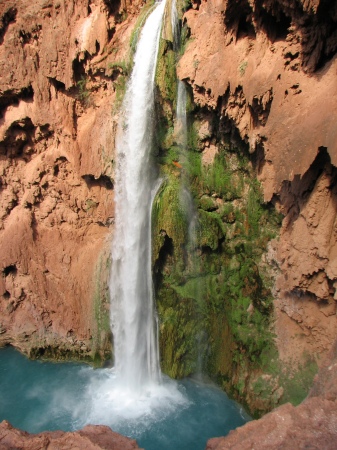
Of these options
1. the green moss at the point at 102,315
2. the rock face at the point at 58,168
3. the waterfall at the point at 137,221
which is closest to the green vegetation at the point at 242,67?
the waterfall at the point at 137,221

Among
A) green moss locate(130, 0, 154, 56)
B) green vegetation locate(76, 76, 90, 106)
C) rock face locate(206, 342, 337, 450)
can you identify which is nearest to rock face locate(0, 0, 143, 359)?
green vegetation locate(76, 76, 90, 106)

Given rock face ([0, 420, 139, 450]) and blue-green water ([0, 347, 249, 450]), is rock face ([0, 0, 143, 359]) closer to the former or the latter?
blue-green water ([0, 347, 249, 450])

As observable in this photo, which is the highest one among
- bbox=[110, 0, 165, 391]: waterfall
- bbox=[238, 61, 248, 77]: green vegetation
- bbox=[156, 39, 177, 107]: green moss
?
bbox=[156, 39, 177, 107]: green moss

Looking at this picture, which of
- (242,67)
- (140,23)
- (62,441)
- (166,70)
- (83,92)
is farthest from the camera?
(83,92)

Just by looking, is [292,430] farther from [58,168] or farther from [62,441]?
[58,168]

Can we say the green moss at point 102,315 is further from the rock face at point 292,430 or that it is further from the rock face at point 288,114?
the rock face at point 292,430

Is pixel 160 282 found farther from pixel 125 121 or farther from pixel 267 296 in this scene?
pixel 125 121

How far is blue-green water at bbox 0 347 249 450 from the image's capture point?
7.72 metres

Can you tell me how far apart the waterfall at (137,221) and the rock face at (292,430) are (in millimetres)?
6000

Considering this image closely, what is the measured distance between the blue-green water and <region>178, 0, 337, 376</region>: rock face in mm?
2149

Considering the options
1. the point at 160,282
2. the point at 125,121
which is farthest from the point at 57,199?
the point at 160,282

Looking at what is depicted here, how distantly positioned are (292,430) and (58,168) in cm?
866

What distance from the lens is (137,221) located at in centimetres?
908

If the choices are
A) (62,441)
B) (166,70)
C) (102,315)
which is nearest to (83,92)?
(166,70)
